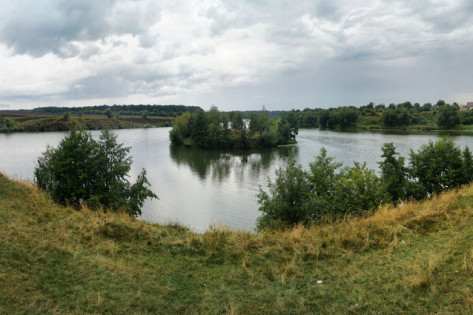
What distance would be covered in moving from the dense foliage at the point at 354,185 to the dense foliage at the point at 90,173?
388 inches

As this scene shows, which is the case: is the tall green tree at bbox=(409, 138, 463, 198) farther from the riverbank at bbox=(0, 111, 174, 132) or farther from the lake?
the riverbank at bbox=(0, 111, 174, 132)

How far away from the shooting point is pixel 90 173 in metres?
20.3

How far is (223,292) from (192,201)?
75.3 feet

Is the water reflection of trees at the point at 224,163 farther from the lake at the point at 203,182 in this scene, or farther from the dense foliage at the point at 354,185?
the dense foliage at the point at 354,185

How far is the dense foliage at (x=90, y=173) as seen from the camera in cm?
1917

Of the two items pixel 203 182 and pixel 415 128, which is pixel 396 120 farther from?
pixel 203 182

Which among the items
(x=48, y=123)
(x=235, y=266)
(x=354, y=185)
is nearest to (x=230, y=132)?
(x=354, y=185)

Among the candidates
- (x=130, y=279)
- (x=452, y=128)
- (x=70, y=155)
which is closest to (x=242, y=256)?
(x=130, y=279)

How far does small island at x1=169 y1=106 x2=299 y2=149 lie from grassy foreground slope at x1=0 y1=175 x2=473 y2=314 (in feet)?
216

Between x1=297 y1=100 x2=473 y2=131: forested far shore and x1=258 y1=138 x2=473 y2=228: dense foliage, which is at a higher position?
x1=297 y1=100 x2=473 y2=131: forested far shore

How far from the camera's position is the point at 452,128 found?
100 metres

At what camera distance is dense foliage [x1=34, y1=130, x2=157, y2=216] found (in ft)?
62.9

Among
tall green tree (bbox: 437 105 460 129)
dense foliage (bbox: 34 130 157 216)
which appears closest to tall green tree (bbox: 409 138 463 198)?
dense foliage (bbox: 34 130 157 216)

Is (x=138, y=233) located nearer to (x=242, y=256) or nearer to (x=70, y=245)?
(x=70, y=245)
